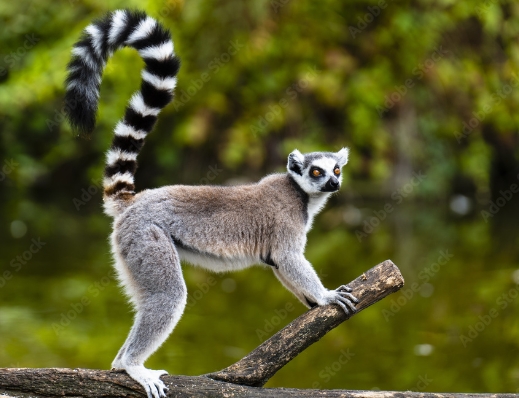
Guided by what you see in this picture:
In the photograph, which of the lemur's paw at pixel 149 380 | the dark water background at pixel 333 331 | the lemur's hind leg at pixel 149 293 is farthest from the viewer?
the dark water background at pixel 333 331

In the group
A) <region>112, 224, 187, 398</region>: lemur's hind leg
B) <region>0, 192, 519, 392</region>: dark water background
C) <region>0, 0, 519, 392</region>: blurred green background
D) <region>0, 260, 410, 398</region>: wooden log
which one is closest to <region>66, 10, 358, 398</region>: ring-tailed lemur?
<region>112, 224, 187, 398</region>: lemur's hind leg

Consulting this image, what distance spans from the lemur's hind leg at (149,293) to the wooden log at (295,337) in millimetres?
400

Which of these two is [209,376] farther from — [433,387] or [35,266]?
[35,266]

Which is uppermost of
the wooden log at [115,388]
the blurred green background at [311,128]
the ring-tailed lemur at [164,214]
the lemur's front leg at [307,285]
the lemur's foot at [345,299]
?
the blurred green background at [311,128]

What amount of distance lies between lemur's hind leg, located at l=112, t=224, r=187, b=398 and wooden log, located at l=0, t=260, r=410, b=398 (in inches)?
3.9

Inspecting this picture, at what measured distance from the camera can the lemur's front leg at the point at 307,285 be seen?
4.43 metres

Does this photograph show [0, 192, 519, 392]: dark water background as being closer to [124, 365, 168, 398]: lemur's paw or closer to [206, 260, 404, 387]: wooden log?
[206, 260, 404, 387]: wooden log

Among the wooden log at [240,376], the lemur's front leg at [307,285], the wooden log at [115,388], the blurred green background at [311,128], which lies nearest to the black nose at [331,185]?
the lemur's front leg at [307,285]

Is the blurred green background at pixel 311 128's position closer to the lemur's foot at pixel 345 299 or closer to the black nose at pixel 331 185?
the black nose at pixel 331 185

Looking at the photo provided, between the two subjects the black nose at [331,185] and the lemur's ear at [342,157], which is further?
the lemur's ear at [342,157]

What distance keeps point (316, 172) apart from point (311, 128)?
14195 millimetres

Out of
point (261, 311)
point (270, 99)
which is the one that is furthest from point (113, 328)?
point (270, 99)

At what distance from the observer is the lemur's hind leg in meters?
4.23

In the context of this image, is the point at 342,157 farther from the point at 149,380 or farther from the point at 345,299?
the point at 149,380
